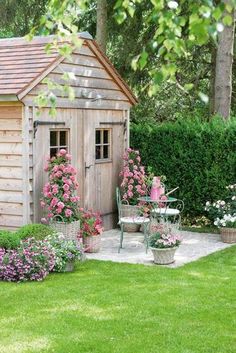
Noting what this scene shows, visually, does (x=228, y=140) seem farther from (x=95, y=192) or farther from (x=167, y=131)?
(x=95, y=192)

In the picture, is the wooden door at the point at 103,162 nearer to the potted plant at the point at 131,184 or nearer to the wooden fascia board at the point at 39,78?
the potted plant at the point at 131,184

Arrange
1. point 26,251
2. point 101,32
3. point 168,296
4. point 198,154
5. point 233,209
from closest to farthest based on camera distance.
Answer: point 168,296
point 26,251
point 233,209
point 198,154
point 101,32

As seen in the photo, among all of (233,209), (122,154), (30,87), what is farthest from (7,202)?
(233,209)

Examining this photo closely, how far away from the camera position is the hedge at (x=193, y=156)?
11086 mm

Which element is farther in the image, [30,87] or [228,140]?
[228,140]

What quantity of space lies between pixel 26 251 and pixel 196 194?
488 cm

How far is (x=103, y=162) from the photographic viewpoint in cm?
1105

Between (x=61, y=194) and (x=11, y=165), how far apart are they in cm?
92

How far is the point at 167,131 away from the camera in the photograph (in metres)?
11.7

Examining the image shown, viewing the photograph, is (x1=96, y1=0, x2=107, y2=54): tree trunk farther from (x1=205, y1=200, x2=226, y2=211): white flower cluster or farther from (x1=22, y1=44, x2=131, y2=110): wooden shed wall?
(x1=205, y1=200, x2=226, y2=211): white flower cluster

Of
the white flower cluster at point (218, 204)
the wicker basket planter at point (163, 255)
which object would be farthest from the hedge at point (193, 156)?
the wicker basket planter at point (163, 255)

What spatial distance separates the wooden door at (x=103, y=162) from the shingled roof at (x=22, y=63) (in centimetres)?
112

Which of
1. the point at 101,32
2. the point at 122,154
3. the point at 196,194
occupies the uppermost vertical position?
the point at 101,32

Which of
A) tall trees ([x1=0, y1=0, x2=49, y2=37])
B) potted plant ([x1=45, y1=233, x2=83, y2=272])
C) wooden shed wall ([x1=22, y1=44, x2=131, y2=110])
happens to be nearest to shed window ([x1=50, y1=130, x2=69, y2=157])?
wooden shed wall ([x1=22, y1=44, x2=131, y2=110])
